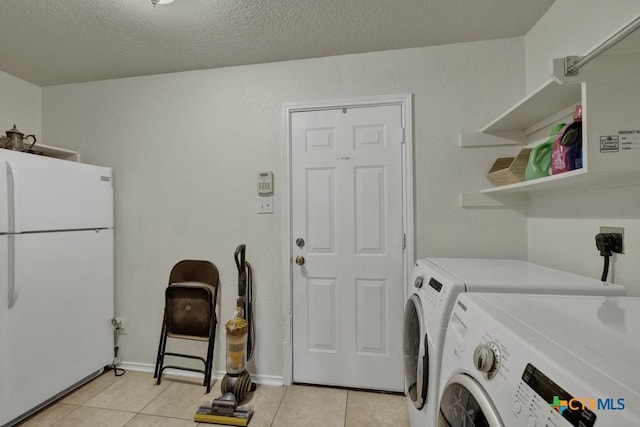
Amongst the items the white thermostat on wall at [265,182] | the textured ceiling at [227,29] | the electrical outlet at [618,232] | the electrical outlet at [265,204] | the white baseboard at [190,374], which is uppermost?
the textured ceiling at [227,29]

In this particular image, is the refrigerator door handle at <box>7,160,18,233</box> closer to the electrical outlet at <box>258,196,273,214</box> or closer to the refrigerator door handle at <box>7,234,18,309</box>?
the refrigerator door handle at <box>7,234,18,309</box>

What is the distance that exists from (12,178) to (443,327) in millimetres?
2372

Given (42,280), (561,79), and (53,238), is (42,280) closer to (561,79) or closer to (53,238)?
(53,238)

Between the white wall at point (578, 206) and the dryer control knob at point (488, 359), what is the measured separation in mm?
951

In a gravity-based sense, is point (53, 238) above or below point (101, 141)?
below

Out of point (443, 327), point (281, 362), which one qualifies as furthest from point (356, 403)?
point (443, 327)

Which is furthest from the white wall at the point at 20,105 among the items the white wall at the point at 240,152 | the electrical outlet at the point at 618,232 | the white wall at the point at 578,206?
the electrical outlet at the point at 618,232

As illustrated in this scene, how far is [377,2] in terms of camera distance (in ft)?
5.18

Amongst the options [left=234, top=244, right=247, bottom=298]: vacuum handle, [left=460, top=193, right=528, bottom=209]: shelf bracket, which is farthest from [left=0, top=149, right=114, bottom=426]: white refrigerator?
[left=460, top=193, right=528, bottom=209]: shelf bracket

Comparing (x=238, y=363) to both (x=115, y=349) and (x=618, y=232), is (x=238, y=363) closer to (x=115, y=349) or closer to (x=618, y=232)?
(x=115, y=349)

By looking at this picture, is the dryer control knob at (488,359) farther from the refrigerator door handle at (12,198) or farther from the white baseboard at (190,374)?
the refrigerator door handle at (12,198)

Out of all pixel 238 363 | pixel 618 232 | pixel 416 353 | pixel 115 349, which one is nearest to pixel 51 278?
pixel 115 349

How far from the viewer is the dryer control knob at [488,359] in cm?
66

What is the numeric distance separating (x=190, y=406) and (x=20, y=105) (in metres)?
2.74
